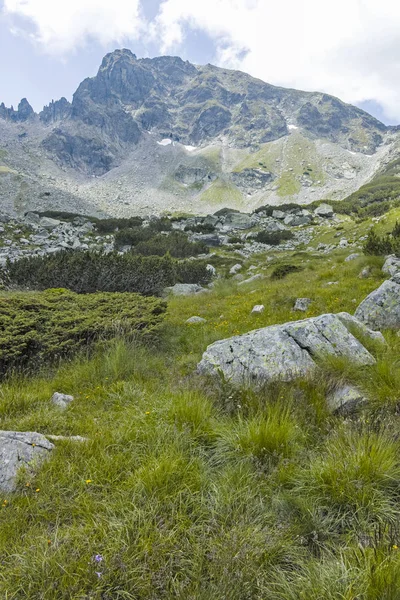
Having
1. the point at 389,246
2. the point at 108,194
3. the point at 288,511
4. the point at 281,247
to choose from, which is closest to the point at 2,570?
the point at 288,511

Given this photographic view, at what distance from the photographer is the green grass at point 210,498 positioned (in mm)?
1848

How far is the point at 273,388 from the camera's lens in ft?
13.8

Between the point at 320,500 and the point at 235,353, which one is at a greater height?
the point at 235,353

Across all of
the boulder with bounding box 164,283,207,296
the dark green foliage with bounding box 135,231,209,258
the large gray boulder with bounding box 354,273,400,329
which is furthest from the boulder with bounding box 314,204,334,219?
the large gray boulder with bounding box 354,273,400,329

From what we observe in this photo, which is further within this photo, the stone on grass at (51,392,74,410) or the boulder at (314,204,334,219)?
the boulder at (314,204,334,219)

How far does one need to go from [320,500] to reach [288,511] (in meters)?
0.29

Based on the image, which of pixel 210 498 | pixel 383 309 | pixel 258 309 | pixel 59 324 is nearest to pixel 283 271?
pixel 258 309

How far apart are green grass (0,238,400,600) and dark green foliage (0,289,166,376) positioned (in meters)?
1.38

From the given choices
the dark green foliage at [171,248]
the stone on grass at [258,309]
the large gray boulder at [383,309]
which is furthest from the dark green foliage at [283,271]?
the dark green foliage at [171,248]

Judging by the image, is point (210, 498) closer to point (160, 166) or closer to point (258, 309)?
point (258, 309)

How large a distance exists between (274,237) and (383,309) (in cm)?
3090

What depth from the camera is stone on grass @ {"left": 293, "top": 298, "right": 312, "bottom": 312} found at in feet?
28.3

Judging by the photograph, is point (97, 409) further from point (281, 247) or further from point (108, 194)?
point (108, 194)

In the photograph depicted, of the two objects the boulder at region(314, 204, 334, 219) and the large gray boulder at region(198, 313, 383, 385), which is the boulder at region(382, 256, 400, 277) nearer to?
the large gray boulder at region(198, 313, 383, 385)
